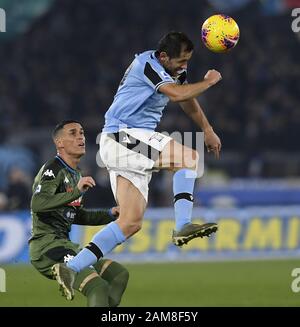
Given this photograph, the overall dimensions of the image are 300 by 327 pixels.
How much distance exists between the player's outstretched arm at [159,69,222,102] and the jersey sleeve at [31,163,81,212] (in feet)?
3.53

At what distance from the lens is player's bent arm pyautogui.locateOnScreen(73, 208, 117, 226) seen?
8.62 meters

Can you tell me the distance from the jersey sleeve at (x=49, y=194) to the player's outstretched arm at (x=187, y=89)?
1075 millimetres

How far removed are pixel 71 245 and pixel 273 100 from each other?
52.5 feet

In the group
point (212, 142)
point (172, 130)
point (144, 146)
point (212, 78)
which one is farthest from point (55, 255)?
point (172, 130)

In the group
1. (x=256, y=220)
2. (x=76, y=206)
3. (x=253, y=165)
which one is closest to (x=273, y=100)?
(x=253, y=165)

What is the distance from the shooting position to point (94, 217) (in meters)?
8.63

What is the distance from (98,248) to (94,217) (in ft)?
2.47

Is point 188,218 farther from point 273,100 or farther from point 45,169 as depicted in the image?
point 273,100

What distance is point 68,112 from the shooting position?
2314 cm

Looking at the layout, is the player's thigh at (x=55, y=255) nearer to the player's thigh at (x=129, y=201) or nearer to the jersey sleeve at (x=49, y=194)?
the jersey sleeve at (x=49, y=194)

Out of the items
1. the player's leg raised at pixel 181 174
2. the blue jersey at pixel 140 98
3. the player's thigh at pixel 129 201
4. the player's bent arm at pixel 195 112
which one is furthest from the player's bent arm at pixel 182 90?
the player's thigh at pixel 129 201

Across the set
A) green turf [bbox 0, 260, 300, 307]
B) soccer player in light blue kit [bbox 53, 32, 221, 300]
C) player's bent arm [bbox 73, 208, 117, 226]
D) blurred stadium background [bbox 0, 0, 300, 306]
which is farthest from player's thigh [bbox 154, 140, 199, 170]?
blurred stadium background [bbox 0, 0, 300, 306]

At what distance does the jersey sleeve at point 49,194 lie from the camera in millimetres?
7855

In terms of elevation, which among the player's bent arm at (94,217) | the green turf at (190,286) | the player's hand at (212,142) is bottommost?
the green turf at (190,286)
